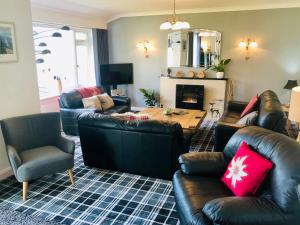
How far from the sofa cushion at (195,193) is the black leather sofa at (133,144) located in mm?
667

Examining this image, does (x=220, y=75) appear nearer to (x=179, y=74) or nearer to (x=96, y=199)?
(x=179, y=74)

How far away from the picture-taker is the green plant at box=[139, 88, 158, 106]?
7133 mm

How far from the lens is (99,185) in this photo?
10.7 ft

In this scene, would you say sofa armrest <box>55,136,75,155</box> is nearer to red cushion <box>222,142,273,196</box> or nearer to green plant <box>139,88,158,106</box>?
red cushion <box>222,142,273,196</box>

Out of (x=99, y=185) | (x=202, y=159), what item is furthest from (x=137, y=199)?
(x=202, y=159)

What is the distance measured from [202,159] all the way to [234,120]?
7.41ft

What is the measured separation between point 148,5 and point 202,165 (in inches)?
179

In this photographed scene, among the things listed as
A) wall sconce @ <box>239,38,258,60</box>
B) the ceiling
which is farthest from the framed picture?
wall sconce @ <box>239,38,258,60</box>

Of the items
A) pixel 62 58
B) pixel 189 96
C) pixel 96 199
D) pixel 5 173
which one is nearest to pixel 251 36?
pixel 189 96

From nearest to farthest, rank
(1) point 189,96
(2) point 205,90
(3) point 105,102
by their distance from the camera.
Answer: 1. (3) point 105,102
2. (2) point 205,90
3. (1) point 189,96

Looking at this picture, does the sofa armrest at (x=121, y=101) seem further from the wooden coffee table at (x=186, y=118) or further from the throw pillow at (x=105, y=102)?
the wooden coffee table at (x=186, y=118)

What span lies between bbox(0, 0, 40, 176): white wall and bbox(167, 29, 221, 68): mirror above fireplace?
3995mm

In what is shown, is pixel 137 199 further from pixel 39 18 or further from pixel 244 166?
pixel 39 18

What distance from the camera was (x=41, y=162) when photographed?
9.85 feet
